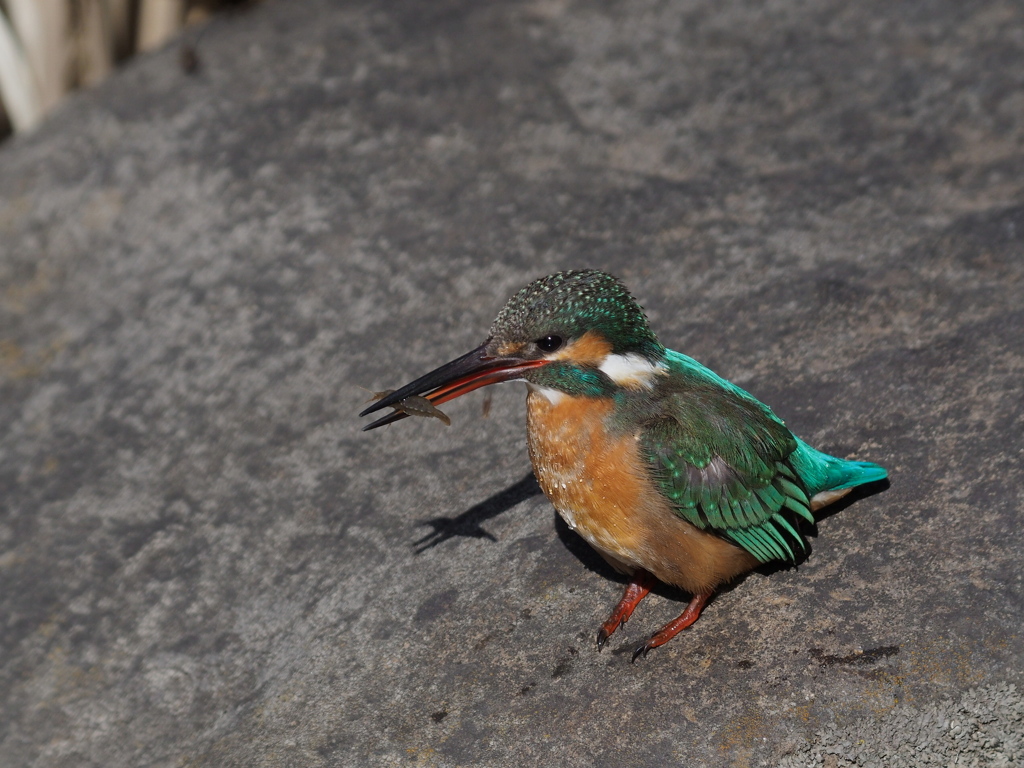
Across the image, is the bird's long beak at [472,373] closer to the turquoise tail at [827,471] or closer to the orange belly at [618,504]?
the orange belly at [618,504]

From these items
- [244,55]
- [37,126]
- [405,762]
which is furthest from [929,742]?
[37,126]

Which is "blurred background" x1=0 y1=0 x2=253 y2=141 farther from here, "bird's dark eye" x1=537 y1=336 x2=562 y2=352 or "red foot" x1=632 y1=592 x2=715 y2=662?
"red foot" x1=632 y1=592 x2=715 y2=662

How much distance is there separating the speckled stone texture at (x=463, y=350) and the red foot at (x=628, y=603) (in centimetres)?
5

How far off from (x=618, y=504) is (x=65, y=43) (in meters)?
5.03

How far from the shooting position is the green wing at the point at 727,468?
3.15m

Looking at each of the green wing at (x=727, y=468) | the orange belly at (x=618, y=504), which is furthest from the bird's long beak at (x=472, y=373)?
the green wing at (x=727, y=468)

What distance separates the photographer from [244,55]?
6262 millimetres

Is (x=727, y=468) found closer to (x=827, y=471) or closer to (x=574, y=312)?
(x=827, y=471)

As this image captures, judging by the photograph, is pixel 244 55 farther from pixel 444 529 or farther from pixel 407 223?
pixel 444 529

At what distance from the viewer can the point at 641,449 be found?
317 cm

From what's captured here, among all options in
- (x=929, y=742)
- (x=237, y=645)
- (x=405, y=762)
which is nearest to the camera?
(x=929, y=742)

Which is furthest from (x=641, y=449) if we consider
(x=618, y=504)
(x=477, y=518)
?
(x=477, y=518)

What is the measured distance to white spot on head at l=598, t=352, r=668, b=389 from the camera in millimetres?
3285

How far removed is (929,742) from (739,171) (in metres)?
3.28
